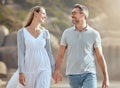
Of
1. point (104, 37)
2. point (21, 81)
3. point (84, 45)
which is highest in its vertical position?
point (104, 37)

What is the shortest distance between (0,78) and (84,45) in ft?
17.5

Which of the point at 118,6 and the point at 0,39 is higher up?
the point at 118,6

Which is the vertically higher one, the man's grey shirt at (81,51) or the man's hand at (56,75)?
the man's grey shirt at (81,51)

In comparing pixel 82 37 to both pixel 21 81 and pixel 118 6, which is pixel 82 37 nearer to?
pixel 21 81

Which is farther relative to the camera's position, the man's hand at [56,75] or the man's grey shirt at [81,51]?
the man's hand at [56,75]

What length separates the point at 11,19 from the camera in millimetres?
9031

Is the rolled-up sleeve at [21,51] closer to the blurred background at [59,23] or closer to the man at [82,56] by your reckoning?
the man at [82,56]

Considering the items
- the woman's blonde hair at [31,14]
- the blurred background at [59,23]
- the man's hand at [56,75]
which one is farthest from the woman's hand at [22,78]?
the blurred background at [59,23]

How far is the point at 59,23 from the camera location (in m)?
Result: 9.08

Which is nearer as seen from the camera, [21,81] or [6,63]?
[21,81]

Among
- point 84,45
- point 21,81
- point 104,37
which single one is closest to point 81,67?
point 84,45

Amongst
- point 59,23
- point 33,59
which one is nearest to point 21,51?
point 33,59

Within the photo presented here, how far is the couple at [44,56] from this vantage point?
387 cm

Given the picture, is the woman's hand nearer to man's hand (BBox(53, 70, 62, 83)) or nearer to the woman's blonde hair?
man's hand (BBox(53, 70, 62, 83))
